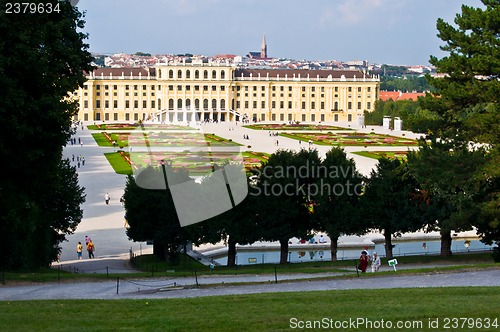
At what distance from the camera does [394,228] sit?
77.9 feet

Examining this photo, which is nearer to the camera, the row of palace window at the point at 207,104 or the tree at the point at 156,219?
the tree at the point at 156,219

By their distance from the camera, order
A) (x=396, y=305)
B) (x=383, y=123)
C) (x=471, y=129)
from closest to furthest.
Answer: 1. (x=396, y=305)
2. (x=471, y=129)
3. (x=383, y=123)

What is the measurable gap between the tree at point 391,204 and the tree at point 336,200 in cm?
32

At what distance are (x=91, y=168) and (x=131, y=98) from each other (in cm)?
5594

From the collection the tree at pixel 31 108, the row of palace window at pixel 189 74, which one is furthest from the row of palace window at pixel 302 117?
the tree at pixel 31 108

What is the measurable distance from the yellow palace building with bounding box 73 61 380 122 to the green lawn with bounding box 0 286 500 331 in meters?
88.0

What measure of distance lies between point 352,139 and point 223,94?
1567 inches

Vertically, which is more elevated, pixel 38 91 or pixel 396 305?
pixel 38 91

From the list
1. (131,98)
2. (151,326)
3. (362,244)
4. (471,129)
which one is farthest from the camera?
(131,98)

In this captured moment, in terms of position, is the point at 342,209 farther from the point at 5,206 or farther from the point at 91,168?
the point at 91,168

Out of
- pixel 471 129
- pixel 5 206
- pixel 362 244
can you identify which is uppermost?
pixel 471 129

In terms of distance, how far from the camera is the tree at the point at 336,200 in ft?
77.5

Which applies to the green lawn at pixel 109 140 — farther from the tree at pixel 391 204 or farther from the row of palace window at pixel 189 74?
the tree at pixel 391 204

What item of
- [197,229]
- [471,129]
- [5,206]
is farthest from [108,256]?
[471,129]
